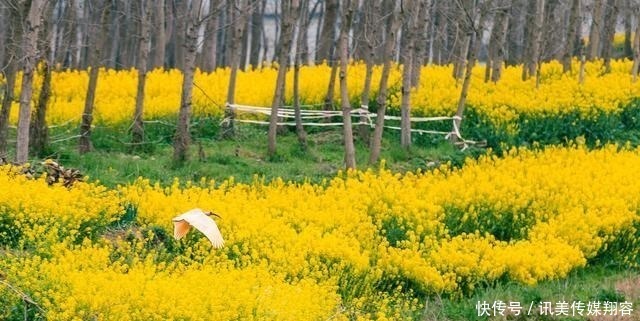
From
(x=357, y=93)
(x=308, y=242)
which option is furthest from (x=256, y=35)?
(x=308, y=242)

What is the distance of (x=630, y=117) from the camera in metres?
18.6

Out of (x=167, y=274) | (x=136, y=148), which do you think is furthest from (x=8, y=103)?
(x=167, y=274)

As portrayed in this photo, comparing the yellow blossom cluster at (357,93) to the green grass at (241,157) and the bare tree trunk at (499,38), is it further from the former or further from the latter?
the green grass at (241,157)

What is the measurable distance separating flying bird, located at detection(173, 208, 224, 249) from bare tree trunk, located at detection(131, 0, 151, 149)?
563cm

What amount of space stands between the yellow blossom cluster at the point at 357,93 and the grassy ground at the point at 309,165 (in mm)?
1100

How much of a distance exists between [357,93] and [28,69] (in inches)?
369

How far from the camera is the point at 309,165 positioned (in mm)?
14875

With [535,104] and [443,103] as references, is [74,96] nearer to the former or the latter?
[443,103]

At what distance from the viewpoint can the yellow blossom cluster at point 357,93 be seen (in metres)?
17.6

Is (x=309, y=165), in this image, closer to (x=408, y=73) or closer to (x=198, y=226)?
(x=408, y=73)

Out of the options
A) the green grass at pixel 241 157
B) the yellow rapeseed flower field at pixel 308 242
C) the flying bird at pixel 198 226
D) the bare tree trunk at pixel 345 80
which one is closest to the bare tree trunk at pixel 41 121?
the green grass at pixel 241 157

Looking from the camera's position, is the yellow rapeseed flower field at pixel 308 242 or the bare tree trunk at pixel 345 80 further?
the bare tree trunk at pixel 345 80

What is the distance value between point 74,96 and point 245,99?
394cm

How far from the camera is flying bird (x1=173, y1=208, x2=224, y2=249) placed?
371 inches
